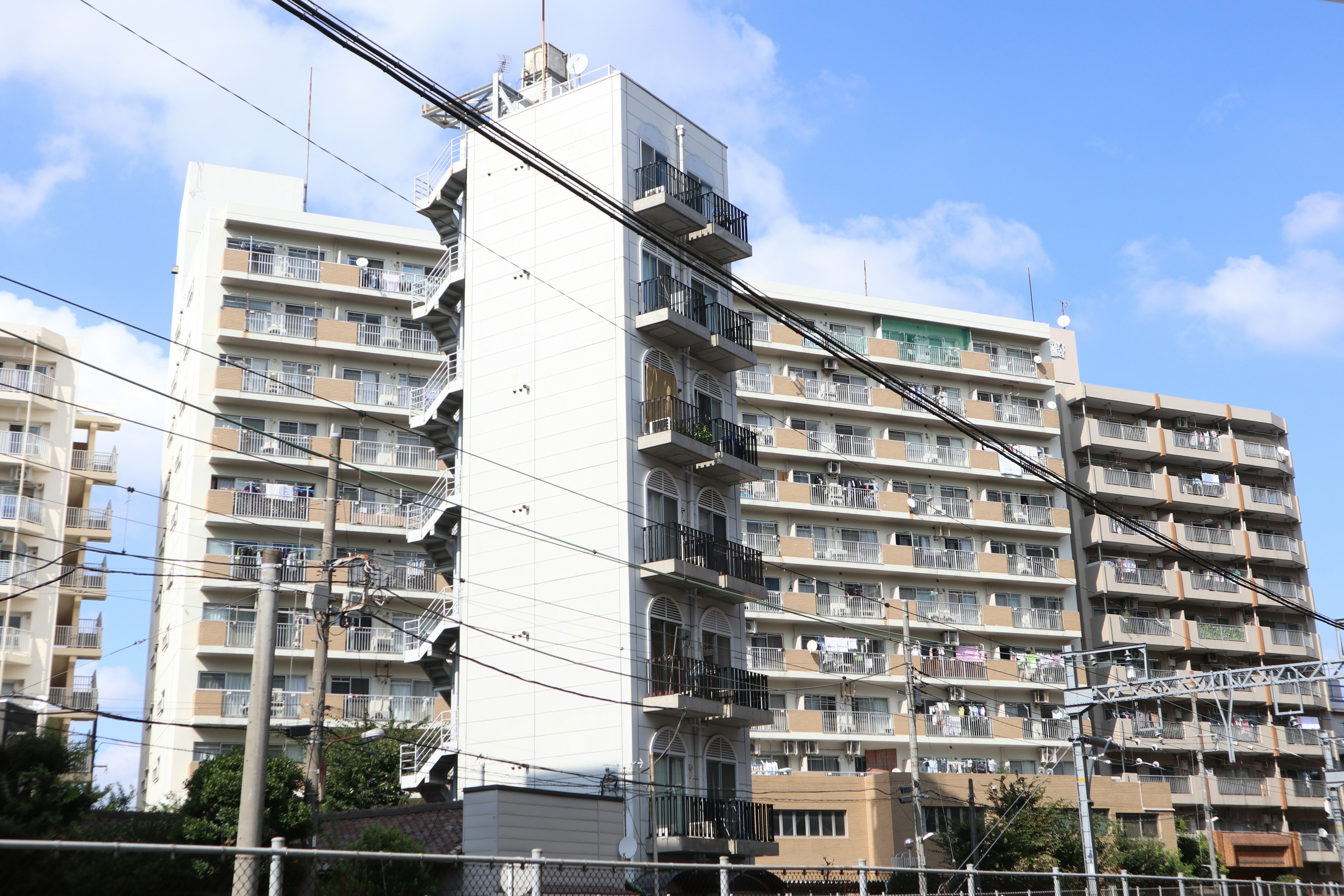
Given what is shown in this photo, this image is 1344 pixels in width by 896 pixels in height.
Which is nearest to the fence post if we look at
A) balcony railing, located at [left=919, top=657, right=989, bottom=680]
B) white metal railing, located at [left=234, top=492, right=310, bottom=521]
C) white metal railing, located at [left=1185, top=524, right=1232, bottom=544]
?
white metal railing, located at [left=234, top=492, right=310, bottom=521]

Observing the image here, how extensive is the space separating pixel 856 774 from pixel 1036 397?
26.7m

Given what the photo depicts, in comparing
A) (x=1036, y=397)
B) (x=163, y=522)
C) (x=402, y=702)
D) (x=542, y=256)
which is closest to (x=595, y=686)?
(x=542, y=256)

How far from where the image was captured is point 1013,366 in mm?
73125

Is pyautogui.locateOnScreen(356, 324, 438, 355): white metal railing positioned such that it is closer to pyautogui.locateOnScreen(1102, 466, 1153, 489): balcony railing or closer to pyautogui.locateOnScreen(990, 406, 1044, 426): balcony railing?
pyautogui.locateOnScreen(990, 406, 1044, 426): balcony railing

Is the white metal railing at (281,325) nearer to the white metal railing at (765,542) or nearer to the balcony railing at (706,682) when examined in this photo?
the white metal railing at (765,542)

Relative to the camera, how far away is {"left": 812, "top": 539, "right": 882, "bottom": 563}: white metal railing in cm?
6431

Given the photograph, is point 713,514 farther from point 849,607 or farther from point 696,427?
point 849,607

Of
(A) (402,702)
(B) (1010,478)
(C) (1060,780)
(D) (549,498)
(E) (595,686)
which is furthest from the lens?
(B) (1010,478)

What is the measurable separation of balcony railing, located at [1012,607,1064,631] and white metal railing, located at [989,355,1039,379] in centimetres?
1305

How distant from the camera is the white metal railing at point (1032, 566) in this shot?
68.4 meters

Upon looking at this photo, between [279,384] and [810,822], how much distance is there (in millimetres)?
29247

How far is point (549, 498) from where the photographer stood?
127 ft

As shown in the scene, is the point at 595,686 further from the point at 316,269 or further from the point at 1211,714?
the point at 1211,714

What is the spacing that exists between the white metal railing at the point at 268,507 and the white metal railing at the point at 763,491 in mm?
19993
